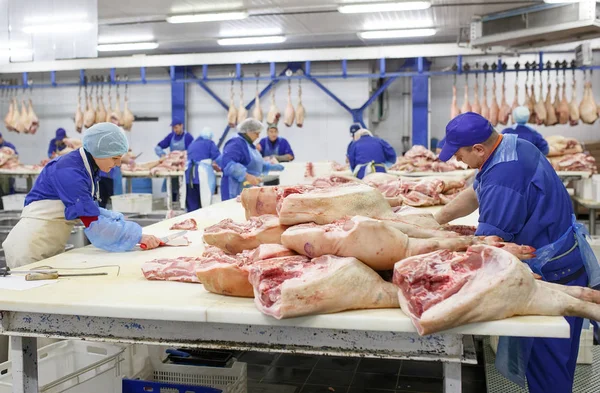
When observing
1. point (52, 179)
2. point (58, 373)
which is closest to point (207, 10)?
point (52, 179)

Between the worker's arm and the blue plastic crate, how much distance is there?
172 centimetres

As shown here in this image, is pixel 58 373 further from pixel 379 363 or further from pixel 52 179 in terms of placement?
pixel 379 363

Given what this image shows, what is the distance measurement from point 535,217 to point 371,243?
3.89ft

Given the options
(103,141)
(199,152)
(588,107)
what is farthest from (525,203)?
(588,107)

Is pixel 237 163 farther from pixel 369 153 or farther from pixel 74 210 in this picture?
pixel 74 210

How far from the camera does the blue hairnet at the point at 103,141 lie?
12.7 ft

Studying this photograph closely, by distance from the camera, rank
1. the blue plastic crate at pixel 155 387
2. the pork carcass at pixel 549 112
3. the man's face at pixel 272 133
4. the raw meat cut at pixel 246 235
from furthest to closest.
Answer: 1. the pork carcass at pixel 549 112
2. the man's face at pixel 272 133
3. the blue plastic crate at pixel 155 387
4. the raw meat cut at pixel 246 235

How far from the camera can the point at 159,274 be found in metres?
2.92

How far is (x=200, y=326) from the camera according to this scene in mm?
2436

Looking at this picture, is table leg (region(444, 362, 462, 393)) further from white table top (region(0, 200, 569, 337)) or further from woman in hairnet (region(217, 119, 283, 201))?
woman in hairnet (region(217, 119, 283, 201))

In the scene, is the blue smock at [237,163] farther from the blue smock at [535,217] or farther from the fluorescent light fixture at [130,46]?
the fluorescent light fixture at [130,46]

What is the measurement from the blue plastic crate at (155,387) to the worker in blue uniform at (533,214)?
1664 millimetres

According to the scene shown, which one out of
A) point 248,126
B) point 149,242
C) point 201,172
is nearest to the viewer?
point 149,242

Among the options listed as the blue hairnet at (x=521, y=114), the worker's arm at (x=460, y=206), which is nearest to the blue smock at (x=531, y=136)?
the blue hairnet at (x=521, y=114)
